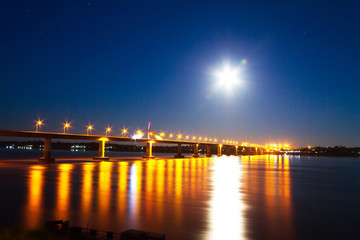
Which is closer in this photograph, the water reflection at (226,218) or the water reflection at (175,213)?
the water reflection at (226,218)

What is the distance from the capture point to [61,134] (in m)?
85.0

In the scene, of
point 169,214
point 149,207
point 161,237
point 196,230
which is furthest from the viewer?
point 149,207

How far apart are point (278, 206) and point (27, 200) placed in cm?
1800

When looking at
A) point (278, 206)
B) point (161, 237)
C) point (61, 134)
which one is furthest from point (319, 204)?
point (61, 134)

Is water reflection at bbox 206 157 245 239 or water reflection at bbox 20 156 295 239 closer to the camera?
water reflection at bbox 206 157 245 239

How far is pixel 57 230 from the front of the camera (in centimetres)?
1151

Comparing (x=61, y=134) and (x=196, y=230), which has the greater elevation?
(x=61, y=134)

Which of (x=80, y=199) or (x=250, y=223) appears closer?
(x=250, y=223)

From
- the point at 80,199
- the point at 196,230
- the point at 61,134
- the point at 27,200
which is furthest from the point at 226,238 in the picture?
the point at 61,134

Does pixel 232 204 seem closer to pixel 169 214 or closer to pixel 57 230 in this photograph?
pixel 169 214

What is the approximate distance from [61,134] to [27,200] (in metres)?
67.2

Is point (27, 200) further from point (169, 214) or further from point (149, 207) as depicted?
point (169, 214)

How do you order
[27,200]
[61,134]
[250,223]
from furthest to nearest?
[61,134] → [27,200] → [250,223]

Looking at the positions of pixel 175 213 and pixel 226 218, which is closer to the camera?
pixel 226 218
